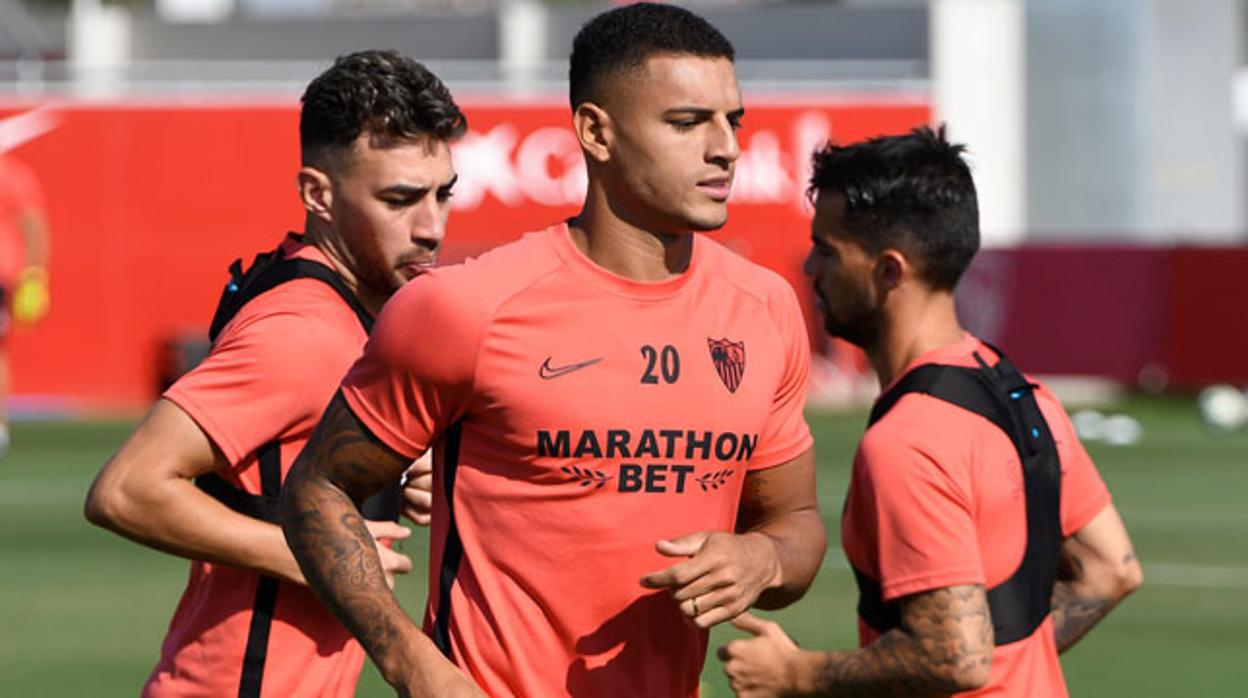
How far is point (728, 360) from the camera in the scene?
14.4 feet

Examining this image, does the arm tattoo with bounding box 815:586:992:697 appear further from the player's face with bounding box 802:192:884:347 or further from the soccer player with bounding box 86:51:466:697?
the soccer player with bounding box 86:51:466:697

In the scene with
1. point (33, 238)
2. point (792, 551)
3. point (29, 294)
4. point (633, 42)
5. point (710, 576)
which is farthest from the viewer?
point (33, 238)

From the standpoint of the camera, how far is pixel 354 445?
4293 mm

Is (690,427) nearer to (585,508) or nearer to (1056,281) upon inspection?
(585,508)

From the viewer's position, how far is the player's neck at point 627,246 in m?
4.38

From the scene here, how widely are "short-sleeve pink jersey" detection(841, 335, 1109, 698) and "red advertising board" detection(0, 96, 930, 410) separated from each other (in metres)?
27.1

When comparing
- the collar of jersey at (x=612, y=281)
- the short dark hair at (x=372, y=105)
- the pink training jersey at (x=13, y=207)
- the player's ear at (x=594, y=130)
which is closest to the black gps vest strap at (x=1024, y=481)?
the collar of jersey at (x=612, y=281)

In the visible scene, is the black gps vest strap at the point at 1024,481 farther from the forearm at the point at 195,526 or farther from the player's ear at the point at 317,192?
the player's ear at the point at 317,192

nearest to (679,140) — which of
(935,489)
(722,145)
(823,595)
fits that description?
(722,145)

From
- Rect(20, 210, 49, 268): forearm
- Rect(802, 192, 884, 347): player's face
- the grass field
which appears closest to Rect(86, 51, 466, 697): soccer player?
Rect(802, 192, 884, 347): player's face

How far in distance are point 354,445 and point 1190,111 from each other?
40.5 meters

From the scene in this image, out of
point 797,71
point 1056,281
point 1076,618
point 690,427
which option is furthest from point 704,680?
point 797,71

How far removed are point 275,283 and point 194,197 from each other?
91.4 ft

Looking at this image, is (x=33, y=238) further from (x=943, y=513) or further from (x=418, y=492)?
(x=943, y=513)
